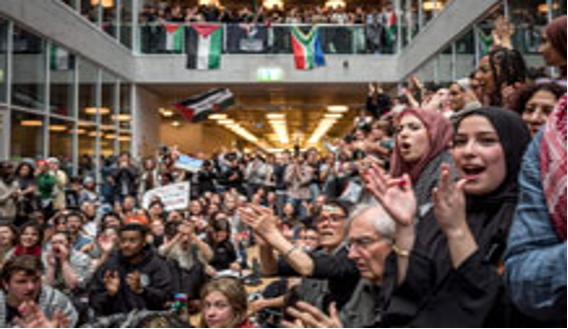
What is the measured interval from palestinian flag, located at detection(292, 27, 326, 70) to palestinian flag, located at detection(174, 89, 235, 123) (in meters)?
4.35

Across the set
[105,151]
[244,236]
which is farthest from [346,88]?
[244,236]

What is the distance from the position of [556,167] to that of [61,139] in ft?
43.7

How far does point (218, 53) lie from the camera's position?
57.1 feet

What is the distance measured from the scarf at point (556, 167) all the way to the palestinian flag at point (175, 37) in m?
17.5

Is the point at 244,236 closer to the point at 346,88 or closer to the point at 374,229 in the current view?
the point at 374,229

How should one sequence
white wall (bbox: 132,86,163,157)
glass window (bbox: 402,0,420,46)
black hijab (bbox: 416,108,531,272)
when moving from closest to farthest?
black hijab (bbox: 416,108,531,272), glass window (bbox: 402,0,420,46), white wall (bbox: 132,86,163,157)

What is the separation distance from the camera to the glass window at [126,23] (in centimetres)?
1755

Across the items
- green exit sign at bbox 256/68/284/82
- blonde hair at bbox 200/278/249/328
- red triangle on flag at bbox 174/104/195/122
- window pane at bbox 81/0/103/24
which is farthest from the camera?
green exit sign at bbox 256/68/284/82

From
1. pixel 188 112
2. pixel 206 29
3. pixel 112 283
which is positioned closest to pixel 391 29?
pixel 206 29

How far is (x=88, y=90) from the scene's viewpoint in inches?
590

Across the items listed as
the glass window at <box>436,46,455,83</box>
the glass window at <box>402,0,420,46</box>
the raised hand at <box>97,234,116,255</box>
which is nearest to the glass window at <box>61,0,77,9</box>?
the raised hand at <box>97,234,116,255</box>

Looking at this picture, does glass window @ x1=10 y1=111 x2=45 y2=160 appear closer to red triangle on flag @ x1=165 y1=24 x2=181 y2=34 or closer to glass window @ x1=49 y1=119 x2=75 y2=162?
glass window @ x1=49 y1=119 x2=75 y2=162

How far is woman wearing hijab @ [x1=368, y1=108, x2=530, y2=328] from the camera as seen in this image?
160cm

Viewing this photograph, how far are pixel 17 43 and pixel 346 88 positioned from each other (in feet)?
36.7
